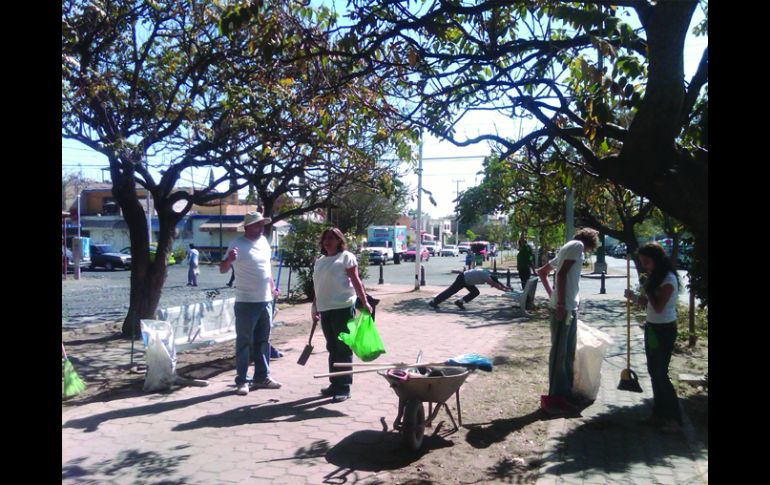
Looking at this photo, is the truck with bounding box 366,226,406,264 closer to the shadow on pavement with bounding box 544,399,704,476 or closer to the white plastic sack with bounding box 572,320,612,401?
the white plastic sack with bounding box 572,320,612,401

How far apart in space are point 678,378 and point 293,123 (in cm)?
645

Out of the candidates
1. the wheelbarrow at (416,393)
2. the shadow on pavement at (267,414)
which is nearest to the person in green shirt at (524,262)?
the shadow on pavement at (267,414)

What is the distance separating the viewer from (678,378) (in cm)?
723

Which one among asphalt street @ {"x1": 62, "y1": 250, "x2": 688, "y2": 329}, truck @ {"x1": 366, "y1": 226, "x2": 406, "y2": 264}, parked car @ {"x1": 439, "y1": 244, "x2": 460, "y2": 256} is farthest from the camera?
parked car @ {"x1": 439, "y1": 244, "x2": 460, "y2": 256}

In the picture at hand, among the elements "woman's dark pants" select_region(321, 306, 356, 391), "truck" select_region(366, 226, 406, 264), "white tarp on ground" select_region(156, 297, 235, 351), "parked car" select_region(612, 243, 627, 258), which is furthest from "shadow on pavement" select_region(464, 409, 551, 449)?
"parked car" select_region(612, 243, 627, 258)

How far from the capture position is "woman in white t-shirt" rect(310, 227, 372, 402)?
6227 mm

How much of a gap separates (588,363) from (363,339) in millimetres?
2232

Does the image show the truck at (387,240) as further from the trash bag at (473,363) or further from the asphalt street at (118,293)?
the trash bag at (473,363)

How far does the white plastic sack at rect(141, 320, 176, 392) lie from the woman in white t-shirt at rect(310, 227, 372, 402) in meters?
1.71

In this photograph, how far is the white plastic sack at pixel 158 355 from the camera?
6.45 meters

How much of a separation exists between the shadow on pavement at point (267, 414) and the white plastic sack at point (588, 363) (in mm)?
2351

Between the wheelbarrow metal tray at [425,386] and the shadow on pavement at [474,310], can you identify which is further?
the shadow on pavement at [474,310]

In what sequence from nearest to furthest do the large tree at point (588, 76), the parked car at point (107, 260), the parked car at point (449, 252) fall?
1. the large tree at point (588, 76)
2. the parked car at point (107, 260)
3. the parked car at point (449, 252)
